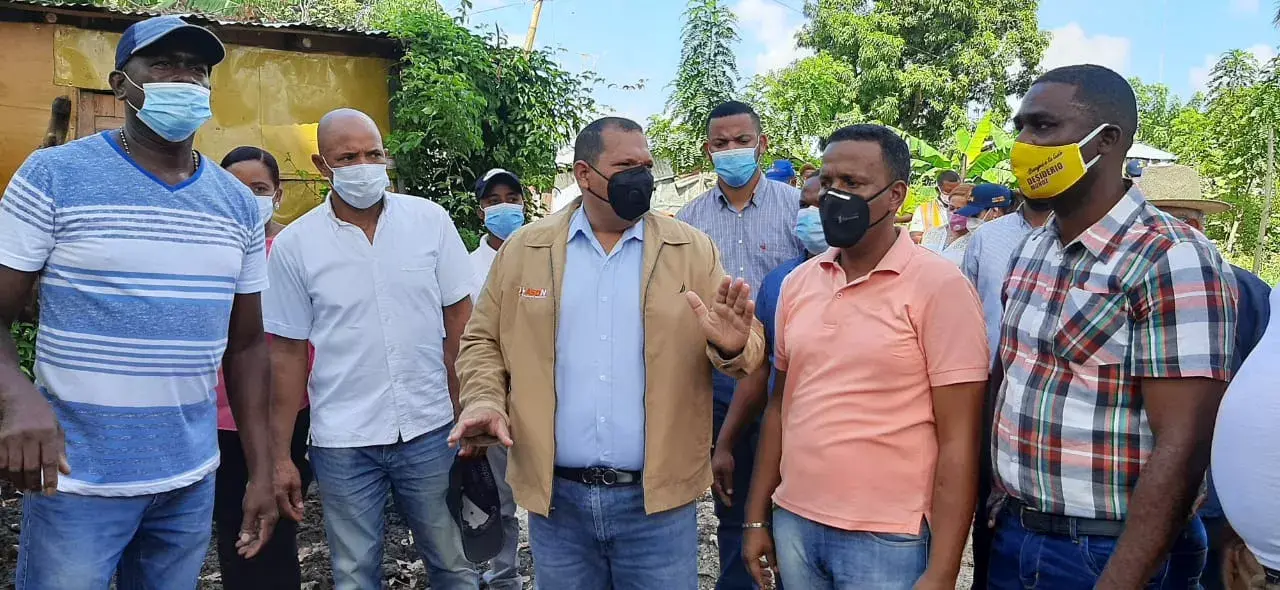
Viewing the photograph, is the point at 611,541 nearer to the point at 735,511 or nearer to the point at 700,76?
the point at 735,511

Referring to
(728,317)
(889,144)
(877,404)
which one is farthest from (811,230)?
(877,404)

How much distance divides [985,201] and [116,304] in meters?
5.12

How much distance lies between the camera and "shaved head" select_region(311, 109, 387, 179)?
11.0ft

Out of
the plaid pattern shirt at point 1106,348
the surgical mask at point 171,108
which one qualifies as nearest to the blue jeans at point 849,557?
the plaid pattern shirt at point 1106,348

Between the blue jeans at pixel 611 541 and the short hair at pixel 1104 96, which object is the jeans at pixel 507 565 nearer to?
the blue jeans at pixel 611 541

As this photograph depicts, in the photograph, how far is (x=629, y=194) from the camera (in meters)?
2.72

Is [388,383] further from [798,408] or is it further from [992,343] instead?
[992,343]

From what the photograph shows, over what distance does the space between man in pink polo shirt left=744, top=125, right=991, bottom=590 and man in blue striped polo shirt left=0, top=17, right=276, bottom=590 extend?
5.82ft

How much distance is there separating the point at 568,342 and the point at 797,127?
58.9 ft

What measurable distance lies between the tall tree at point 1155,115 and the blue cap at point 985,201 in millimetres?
14932

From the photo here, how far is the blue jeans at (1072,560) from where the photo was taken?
1.98 metres

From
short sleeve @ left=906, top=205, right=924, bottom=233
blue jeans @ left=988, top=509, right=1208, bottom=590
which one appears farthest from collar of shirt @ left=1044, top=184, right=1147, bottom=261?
short sleeve @ left=906, top=205, right=924, bottom=233

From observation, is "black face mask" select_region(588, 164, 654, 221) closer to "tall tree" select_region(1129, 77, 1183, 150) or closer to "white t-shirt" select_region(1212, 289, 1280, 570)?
"white t-shirt" select_region(1212, 289, 1280, 570)

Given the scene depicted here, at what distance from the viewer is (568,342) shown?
2658mm
